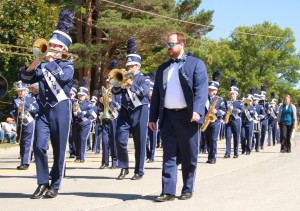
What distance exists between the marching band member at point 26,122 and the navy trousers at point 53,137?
483cm

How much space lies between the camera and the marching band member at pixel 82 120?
627 inches

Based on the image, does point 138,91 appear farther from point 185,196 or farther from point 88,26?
point 88,26

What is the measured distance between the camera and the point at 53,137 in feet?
28.6

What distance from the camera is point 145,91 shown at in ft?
36.5

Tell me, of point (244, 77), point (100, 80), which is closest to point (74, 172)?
point (100, 80)

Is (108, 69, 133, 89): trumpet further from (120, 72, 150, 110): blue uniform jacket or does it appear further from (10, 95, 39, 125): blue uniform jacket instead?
(10, 95, 39, 125): blue uniform jacket

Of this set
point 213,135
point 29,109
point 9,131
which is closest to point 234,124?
Answer: point 213,135

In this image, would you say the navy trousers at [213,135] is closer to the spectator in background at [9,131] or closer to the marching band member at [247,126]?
the marching band member at [247,126]

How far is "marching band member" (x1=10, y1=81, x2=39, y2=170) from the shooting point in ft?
44.4

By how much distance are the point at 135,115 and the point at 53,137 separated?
270cm

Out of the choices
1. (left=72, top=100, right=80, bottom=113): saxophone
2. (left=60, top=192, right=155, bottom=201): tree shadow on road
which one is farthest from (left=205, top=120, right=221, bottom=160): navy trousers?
(left=60, top=192, right=155, bottom=201): tree shadow on road

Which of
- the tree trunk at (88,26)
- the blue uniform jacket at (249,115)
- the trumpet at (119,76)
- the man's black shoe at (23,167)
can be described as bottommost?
the man's black shoe at (23,167)

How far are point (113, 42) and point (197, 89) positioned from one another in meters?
28.4

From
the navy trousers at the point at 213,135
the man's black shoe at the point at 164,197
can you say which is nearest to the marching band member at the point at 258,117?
the navy trousers at the point at 213,135
